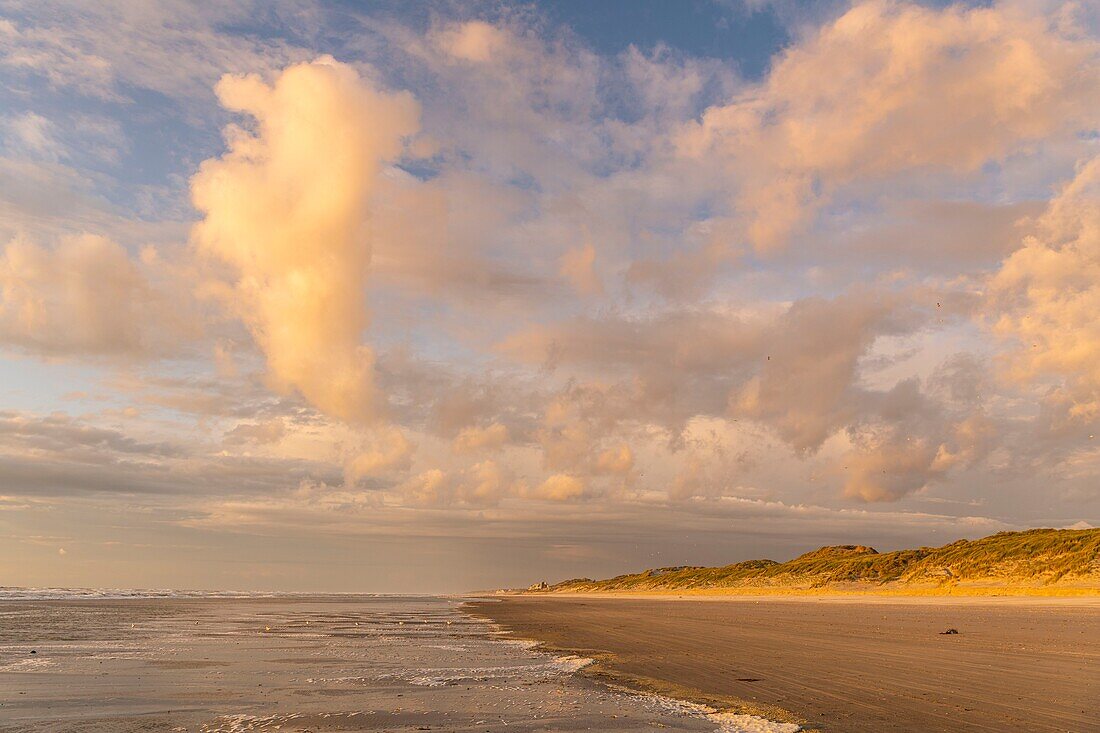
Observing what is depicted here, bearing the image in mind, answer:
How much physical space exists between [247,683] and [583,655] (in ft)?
39.1

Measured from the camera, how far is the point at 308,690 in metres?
17.3

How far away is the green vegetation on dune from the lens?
75750 millimetres

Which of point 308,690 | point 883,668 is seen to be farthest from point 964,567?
point 308,690

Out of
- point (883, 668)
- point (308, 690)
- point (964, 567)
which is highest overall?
point (308, 690)

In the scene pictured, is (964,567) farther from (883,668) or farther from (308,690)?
(308,690)

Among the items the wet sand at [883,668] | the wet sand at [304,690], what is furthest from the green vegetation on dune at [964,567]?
the wet sand at [304,690]

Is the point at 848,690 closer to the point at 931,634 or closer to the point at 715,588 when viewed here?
the point at 931,634

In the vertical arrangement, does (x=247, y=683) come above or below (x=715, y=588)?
above

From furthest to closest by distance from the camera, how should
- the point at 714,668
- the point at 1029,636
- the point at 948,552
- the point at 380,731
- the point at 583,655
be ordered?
1. the point at 948,552
2. the point at 1029,636
3. the point at 583,655
4. the point at 714,668
5. the point at 380,731

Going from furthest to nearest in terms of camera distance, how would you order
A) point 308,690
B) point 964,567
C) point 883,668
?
point 964,567 < point 883,668 < point 308,690

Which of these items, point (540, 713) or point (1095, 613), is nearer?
point (540, 713)

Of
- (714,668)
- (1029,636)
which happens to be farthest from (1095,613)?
(714,668)

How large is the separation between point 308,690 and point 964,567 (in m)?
97.0

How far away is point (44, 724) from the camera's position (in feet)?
44.1
